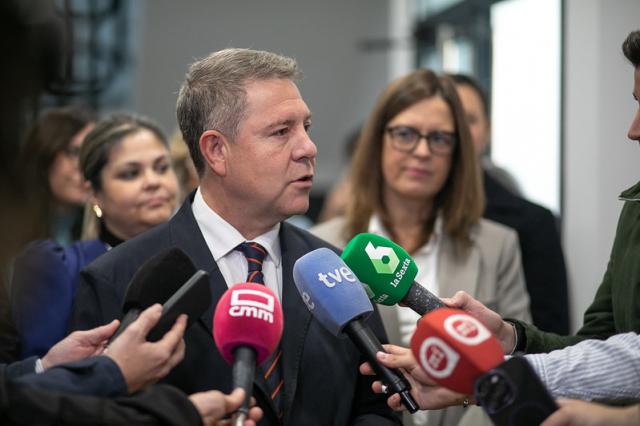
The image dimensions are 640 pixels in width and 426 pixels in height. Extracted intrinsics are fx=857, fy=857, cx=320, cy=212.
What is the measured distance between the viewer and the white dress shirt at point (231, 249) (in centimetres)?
218

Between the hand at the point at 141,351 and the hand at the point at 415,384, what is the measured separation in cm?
44

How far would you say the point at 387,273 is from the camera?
2000 millimetres

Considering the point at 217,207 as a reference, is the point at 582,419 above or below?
below

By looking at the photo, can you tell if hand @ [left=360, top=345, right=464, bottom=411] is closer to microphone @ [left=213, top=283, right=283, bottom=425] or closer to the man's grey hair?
microphone @ [left=213, top=283, right=283, bottom=425]

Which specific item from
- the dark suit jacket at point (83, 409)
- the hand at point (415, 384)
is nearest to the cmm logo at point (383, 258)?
the hand at point (415, 384)

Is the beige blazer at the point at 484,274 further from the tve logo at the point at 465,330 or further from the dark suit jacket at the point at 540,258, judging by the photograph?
the tve logo at the point at 465,330

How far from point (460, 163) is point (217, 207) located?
3.93ft

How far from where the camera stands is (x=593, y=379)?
1.86m

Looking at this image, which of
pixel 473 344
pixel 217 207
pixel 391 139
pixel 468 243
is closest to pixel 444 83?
pixel 391 139

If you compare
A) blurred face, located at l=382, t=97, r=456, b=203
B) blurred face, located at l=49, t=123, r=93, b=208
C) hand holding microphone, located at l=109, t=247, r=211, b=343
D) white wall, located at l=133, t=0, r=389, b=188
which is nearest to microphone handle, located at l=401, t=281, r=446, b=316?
hand holding microphone, located at l=109, t=247, r=211, b=343

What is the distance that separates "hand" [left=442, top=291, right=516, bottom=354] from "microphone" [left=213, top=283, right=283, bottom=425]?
461 millimetres

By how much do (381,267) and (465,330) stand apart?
0.44 meters

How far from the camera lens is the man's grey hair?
2.22m

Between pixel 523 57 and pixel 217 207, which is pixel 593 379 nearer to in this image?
pixel 217 207
